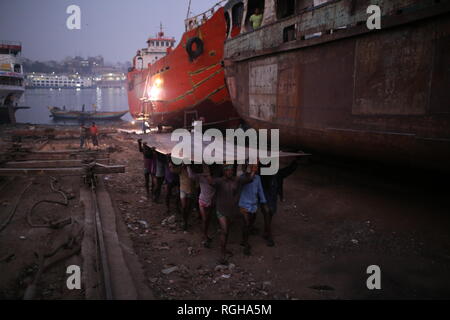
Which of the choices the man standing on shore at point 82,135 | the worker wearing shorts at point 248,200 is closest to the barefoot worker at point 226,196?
the worker wearing shorts at point 248,200

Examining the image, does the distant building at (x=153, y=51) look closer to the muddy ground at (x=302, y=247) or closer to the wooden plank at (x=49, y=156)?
the wooden plank at (x=49, y=156)

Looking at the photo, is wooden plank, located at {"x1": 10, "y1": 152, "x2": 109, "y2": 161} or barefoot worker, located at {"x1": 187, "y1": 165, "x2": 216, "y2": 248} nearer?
barefoot worker, located at {"x1": 187, "y1": 165, "x2": 216, "y2": 248}

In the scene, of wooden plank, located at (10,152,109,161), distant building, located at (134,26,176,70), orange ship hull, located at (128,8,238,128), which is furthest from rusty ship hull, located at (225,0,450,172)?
distant building, located at (134,26,176,70)

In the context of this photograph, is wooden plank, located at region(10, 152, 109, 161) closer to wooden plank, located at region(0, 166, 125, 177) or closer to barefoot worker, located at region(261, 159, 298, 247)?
wooden plank, located at region(0, 166, 125, 177)

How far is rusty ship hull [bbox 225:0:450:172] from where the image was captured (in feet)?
14.6

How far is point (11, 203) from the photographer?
6598mm

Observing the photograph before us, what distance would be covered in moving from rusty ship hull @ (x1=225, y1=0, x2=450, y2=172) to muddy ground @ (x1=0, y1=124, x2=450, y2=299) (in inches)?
39.7

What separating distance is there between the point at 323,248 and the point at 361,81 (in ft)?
9.77

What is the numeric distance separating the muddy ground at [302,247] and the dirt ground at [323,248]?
1 cm

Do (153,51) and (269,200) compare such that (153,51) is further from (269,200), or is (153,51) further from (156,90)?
(269,200)

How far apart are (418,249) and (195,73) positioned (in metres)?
10.7

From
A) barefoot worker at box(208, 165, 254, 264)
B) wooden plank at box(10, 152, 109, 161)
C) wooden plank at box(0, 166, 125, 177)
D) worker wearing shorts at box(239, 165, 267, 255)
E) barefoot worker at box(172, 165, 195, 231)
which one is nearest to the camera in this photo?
barefoot worker at box(208, 165, 254, 264)

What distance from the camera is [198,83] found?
13.1 metres
